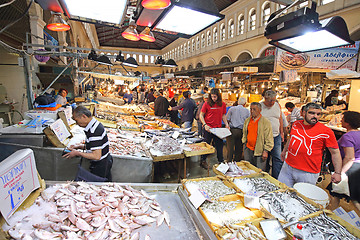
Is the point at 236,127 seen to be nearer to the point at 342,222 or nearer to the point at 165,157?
the point at 165,157

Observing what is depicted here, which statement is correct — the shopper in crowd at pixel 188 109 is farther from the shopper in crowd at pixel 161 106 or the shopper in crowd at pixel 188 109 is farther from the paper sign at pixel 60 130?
the paper sign at pixel 60 130

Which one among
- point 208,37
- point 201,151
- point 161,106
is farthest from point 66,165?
point 208,37

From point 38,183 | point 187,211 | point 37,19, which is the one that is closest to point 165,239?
point 187,211

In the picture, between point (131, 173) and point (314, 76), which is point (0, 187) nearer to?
→ point (131, 173)

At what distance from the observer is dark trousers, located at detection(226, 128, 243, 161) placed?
5.78m

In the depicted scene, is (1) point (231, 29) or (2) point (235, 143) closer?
(2) point (235, 143)

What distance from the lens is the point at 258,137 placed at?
13.3 feet

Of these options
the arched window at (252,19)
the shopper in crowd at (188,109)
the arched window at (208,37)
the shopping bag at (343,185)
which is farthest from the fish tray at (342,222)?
the arched window at (208,37)

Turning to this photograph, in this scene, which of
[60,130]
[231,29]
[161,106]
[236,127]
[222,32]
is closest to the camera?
[60,130]

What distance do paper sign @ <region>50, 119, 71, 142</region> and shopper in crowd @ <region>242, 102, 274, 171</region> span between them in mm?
3811

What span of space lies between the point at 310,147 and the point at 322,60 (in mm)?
8117

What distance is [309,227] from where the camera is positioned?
6.12ft

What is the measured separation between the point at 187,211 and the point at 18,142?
127 inches

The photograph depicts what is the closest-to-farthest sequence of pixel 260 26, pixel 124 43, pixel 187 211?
pixel 187 211 → pixel 260 26 → pixel 124 43
